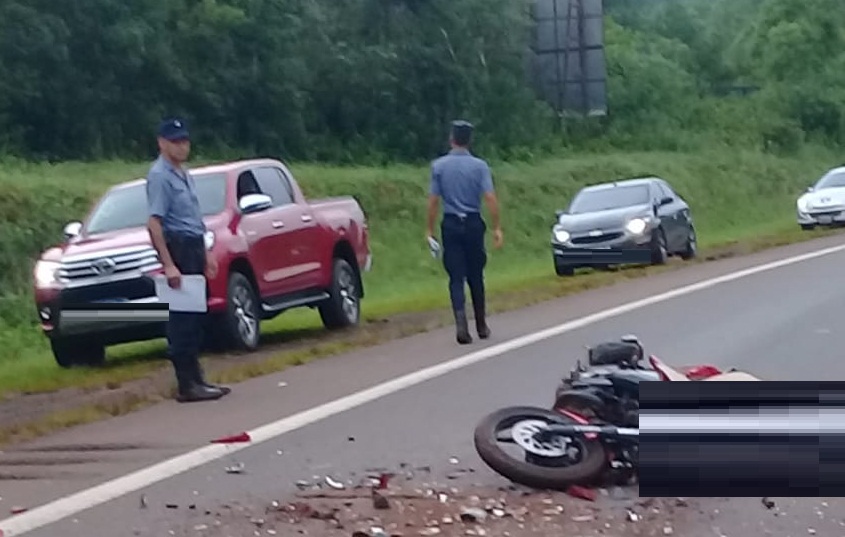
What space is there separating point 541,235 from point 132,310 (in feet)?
82.9

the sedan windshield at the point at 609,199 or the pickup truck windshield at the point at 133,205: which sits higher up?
the pickup truck windshield at the point at 133,205

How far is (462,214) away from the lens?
52.6ft

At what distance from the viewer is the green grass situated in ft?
66.2

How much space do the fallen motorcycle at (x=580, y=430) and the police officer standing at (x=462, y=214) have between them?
6.89 meters

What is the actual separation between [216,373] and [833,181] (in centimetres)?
2737

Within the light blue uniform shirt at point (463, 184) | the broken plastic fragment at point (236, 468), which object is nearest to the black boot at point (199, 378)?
the broken plastic fragment at point (236, 468)

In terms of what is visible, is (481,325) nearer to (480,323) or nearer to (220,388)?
(480,323)

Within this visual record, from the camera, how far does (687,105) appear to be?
63.6 m

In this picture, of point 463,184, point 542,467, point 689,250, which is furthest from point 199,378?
point 689,250

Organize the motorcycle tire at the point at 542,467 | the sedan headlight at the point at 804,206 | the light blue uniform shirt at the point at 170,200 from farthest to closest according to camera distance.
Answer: the sedan headlight at the point at 804,206 < the light blue uniform shirt at the point at 170,200 < the motorcycle tire at the point at 542,467

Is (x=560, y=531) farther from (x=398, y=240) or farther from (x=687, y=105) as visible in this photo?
(x=687, y=105)

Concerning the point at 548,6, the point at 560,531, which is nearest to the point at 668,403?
the point at 560,531

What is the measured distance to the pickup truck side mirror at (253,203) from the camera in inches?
660

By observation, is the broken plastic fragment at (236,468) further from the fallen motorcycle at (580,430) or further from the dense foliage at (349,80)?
the dense foliage at (349,80)
